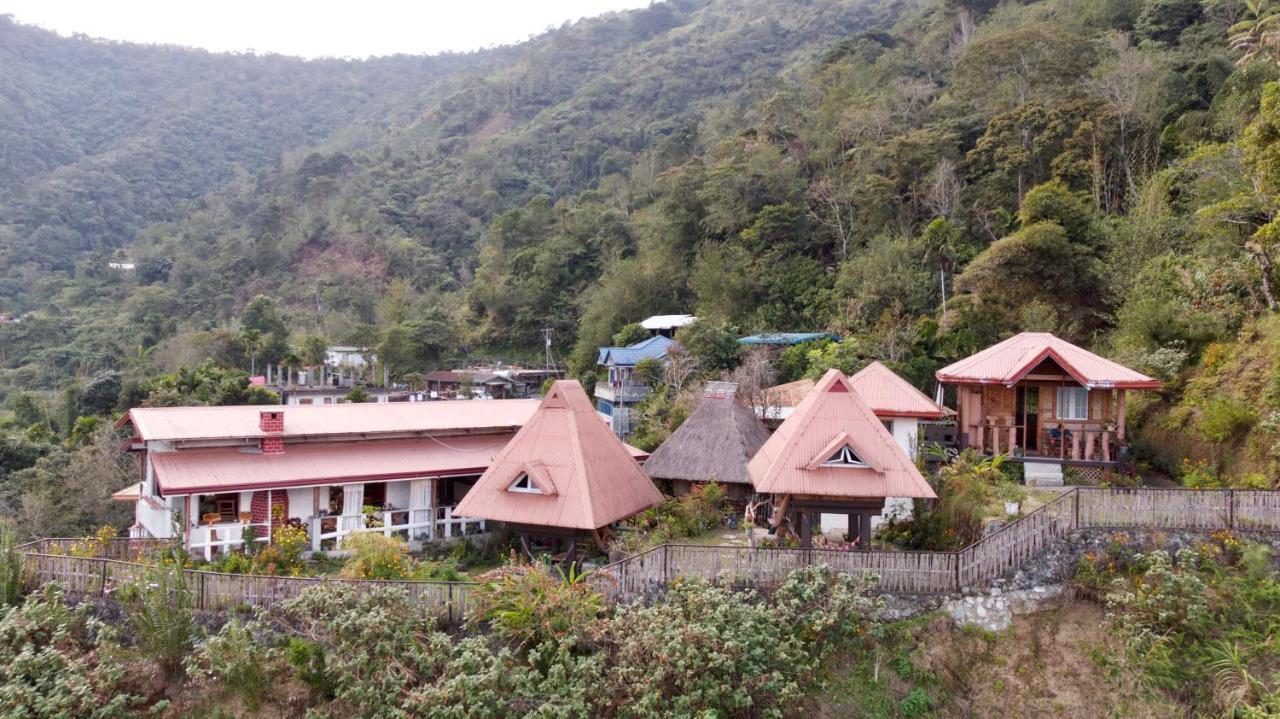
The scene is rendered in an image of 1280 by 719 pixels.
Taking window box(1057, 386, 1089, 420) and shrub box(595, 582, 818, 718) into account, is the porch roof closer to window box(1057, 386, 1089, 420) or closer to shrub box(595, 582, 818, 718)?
shrub box(595, 582, 818, 718)

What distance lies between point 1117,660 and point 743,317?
24.2 m

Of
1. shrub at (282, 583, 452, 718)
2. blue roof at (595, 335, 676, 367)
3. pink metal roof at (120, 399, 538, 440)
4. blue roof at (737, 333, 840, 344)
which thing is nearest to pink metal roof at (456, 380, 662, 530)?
shrub at (282, 583, 452, 718)

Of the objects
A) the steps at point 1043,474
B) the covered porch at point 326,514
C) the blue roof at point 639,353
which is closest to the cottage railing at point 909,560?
the covered porch at point 326,514

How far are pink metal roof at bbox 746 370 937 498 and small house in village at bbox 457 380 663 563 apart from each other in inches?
121

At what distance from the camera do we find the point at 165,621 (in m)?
11.4

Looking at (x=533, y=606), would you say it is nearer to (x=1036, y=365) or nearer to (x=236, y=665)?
(x=236, y=665)

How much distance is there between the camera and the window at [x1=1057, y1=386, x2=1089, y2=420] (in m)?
16.7

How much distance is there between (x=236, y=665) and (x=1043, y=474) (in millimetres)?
16492

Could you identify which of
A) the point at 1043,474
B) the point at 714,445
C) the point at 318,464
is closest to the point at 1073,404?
the point at 1043,474

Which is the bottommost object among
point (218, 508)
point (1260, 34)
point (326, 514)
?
point (326, 514)

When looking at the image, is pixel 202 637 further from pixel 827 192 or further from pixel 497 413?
pixel 827 192

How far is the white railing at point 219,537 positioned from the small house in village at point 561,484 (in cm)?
477

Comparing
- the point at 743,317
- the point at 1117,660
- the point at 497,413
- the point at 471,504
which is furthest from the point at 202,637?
the point at 743,317

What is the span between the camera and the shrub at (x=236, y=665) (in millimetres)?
10969
